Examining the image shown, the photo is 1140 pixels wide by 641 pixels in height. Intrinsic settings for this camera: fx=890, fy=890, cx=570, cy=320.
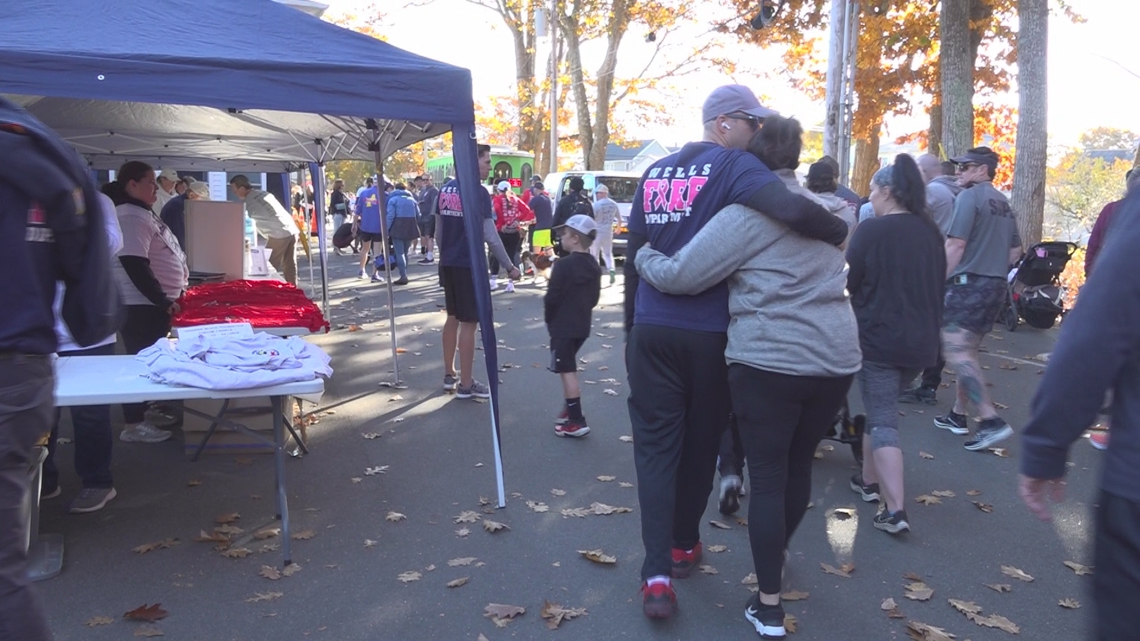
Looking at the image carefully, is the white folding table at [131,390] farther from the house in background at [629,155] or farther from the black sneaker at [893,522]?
the house in background at [629,155]

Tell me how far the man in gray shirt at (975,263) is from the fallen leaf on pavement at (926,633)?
9.42 ft

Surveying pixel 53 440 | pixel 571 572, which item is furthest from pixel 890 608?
pixel 53 440

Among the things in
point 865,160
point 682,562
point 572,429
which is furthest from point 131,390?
point 865,160

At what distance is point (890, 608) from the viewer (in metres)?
3.91

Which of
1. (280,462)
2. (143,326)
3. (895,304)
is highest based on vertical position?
(895,304)

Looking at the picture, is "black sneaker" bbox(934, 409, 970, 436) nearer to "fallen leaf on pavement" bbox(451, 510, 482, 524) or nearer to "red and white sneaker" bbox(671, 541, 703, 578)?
"red and white sneaker" bbox(671, 541, 703, 578)

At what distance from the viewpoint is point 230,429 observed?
598cm

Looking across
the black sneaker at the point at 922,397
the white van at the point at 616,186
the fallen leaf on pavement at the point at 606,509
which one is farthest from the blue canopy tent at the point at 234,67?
the white van at the point at 616,186

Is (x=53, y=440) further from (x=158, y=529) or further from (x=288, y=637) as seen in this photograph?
(x=288, y=637)

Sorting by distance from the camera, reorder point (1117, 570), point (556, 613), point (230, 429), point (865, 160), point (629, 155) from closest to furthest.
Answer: point (1117, 570)
point (556, 613)
point (230, 429)
point (865, 160)
point (629, 155)

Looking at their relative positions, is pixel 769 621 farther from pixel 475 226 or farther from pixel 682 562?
pixel 475 226

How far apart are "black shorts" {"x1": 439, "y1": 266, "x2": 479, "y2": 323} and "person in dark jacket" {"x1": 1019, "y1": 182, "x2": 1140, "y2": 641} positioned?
5402 millimetres

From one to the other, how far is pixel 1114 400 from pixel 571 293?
4.48 meters

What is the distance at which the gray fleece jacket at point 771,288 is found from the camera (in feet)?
10.7
